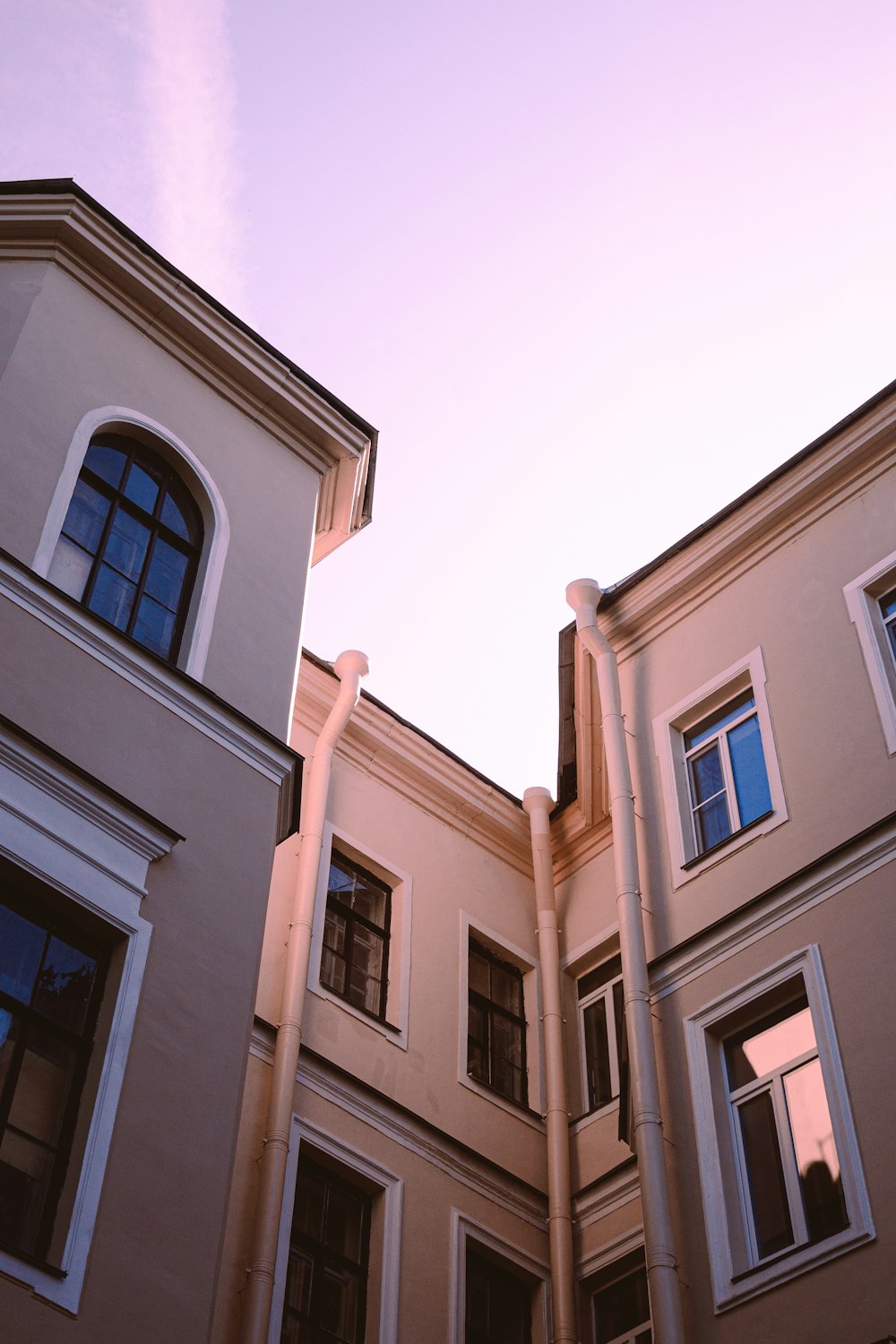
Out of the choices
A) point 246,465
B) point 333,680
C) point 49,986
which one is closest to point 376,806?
point 333,680

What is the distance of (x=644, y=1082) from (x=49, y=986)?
19.3 ft

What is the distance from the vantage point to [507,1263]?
1485 centimetres

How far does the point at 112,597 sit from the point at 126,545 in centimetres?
62

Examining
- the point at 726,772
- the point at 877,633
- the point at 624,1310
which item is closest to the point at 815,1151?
the point at 624,1310

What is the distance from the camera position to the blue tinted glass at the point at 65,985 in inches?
373

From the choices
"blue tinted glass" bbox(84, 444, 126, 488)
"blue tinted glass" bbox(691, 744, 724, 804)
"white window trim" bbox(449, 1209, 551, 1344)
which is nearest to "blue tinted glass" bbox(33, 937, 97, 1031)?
"blue tinted glass" bbox(84, 444, 126, 488)

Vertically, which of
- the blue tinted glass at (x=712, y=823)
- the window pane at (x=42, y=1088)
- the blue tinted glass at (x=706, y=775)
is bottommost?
the window pane at (x=42, y=1088)

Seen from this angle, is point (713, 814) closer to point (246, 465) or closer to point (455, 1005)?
point (455, 1005)

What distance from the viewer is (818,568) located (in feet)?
51.9

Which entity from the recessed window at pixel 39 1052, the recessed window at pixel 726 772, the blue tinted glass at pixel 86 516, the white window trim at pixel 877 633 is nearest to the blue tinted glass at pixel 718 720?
the recessed window at pixel 726 772

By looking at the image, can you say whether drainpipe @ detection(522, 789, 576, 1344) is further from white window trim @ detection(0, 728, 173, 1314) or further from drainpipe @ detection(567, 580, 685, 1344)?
white window trim @ detection(0, 728, 173, 1314)

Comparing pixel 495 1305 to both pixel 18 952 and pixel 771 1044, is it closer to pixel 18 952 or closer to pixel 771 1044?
pixel 771 1044

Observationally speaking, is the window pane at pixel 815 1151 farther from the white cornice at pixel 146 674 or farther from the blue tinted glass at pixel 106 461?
the blue tinted glass at pixel 106 461

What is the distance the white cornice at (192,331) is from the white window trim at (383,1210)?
5780 millimetres
